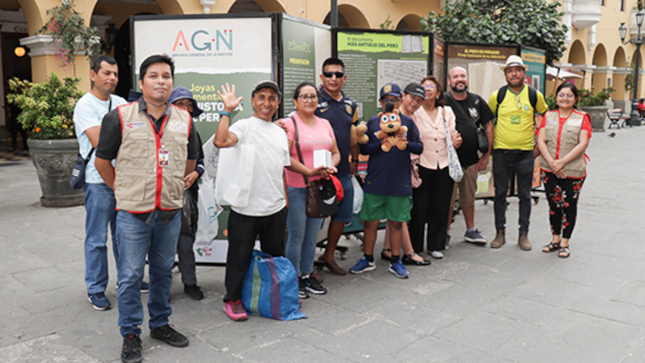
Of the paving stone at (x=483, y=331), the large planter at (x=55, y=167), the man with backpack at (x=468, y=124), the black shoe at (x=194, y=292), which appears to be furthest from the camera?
the large planter at (x=55, y=167)

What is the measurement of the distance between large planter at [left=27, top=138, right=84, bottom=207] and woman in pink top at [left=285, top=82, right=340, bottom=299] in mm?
5006

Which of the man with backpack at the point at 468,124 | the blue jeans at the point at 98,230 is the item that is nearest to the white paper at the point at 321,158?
the blue jeans at the point at 98,230

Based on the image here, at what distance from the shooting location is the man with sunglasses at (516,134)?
20.4ft

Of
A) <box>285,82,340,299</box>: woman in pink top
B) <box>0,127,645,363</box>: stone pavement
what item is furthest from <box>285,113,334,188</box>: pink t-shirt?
<box>0,127,645,363</box>: stone pavement

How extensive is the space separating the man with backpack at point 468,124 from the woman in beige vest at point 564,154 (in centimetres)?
58

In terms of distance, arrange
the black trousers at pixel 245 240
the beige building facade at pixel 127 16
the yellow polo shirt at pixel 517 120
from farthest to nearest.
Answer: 1. the beige building facade at pixel 127 16
2. the yellow polo shirt at pixel 517 120
3. the black trousers at pixel 245 240

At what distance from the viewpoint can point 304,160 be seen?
459cm

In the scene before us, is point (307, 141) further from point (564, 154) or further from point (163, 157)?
point (564, 154)

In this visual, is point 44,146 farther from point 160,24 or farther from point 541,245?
point 541,245

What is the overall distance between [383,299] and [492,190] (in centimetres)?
386

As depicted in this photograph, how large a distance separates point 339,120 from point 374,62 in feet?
4.28

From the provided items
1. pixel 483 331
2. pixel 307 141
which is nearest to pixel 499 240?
pixel 483 331

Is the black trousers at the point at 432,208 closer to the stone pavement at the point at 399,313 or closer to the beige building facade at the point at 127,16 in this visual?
the stone pavement at the point at 399,313

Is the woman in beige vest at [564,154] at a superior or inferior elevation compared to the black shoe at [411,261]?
superior
